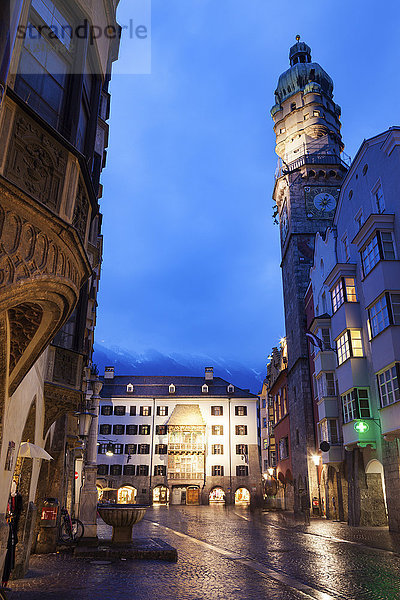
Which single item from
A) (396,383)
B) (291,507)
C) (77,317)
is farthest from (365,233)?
(291,507)

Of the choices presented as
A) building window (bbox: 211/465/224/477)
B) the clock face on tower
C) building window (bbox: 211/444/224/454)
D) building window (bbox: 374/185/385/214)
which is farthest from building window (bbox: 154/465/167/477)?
building window (bbox: 374/185/385/214)

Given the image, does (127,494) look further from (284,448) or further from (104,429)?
(284,448)

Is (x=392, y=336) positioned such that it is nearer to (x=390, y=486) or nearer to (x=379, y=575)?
(x=390, y=486)

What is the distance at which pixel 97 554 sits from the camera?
12.9m

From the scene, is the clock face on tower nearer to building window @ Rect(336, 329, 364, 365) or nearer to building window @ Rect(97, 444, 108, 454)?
building window @ Rect(336, 329, 364, 365)

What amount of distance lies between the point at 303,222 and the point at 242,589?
126 ft

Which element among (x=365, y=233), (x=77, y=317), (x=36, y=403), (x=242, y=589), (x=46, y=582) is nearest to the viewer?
(x=242, y=589)

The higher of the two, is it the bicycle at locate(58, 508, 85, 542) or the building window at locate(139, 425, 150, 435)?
the building window at locate(139, 425, 150, 435)

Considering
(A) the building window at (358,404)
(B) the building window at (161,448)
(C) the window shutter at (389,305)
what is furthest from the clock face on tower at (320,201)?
(B) the building window at (161,448)

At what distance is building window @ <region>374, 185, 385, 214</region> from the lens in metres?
→ 23.8

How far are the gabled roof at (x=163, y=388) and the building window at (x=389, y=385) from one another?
160ft

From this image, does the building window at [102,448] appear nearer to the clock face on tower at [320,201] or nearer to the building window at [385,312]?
the clock face on tower at [320,201]

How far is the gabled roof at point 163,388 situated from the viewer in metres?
70.1

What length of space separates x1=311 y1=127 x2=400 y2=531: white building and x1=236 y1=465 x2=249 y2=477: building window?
1546 inches
